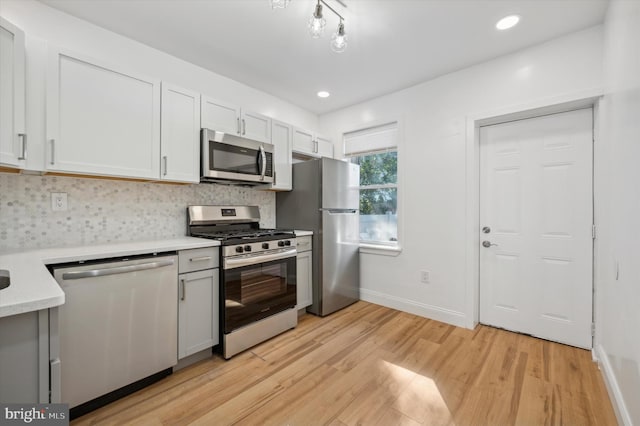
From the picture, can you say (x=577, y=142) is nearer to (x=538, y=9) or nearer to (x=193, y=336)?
(x=538, y=9)

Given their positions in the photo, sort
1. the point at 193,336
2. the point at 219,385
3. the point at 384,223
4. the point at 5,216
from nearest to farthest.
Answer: the point at 5,216 < the point at 219,385 < the point at 193,336 < the point at 384,223

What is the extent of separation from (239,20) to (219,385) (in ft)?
8.66

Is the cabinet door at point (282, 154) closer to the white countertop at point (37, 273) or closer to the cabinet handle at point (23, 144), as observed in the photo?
the white countertop at point (37, 273)

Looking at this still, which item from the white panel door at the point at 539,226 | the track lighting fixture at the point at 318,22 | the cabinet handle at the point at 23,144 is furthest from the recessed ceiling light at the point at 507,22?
the cabinet handle at the point at 23,144

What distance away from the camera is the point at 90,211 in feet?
6.89

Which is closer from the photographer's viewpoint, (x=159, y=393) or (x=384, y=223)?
(x=159, y=393)

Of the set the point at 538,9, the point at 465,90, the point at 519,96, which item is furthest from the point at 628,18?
the point at 465,90

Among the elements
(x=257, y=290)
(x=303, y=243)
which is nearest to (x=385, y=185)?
(x=303, y=243)

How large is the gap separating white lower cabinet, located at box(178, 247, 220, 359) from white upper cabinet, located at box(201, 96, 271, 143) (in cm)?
117

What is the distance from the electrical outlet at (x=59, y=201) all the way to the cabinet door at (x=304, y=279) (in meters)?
1.93

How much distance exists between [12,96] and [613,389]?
3887 millimetres

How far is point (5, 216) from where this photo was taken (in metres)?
1.78

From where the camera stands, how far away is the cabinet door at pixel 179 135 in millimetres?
2223

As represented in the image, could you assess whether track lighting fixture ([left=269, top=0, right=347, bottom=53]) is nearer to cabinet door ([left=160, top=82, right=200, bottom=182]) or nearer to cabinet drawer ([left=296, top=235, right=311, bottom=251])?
cabinet door ([left=160, top=82, right=200, bottom=182])
